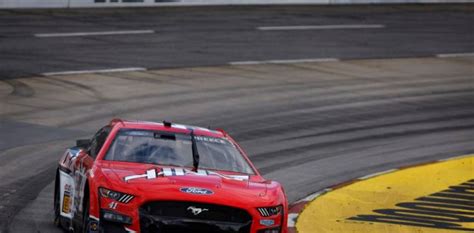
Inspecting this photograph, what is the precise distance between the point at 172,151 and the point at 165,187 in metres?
1.27

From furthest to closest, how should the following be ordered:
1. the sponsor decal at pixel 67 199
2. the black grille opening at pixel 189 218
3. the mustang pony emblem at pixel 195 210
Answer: the sponsor decal at pixel 67 199 < the mustang pony emblem at pixel 195 210 < the black grille opening at pixel 189 218

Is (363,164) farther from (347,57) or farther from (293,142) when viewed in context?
(347,57)

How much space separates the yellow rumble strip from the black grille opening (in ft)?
11.1

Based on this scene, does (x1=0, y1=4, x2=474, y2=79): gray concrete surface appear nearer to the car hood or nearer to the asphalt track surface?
the asphalt track surface

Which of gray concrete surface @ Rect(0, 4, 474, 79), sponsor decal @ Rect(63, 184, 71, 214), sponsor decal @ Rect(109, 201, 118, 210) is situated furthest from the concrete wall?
sponsor decal @ Rect(109, 201, 118, 210)

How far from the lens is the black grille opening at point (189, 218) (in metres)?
10.7

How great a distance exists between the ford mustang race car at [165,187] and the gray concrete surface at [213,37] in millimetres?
14483

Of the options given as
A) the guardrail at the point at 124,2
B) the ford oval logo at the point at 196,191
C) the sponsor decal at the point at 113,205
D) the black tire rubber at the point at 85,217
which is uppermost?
the ford oval logo at the point at 196,191

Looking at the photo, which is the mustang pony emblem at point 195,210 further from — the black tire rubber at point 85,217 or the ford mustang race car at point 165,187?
the black tire rubber at point 85,217

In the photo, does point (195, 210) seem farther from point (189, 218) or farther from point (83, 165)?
point (83, 165)

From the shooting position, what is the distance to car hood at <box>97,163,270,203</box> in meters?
10.9

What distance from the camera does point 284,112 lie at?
24.5m

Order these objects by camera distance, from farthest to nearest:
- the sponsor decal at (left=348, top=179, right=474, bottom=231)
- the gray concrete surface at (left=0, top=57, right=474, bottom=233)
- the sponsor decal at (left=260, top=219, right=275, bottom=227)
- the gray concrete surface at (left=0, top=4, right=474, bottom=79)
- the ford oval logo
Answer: the gray concrete surface at (left=0, top=4, right=474, bottom=79), the gray concrete surface at (left=0, top=57, right=474, bottom=233), the sponsor decal at (left=348, top=179, right=474, bottom=231), the sponsor decal at (left=260, top=219, right=275, bottom=227), the ford oval logo

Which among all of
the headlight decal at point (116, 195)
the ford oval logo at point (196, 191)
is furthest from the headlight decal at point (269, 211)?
the headlight decal at point (116, 195)
